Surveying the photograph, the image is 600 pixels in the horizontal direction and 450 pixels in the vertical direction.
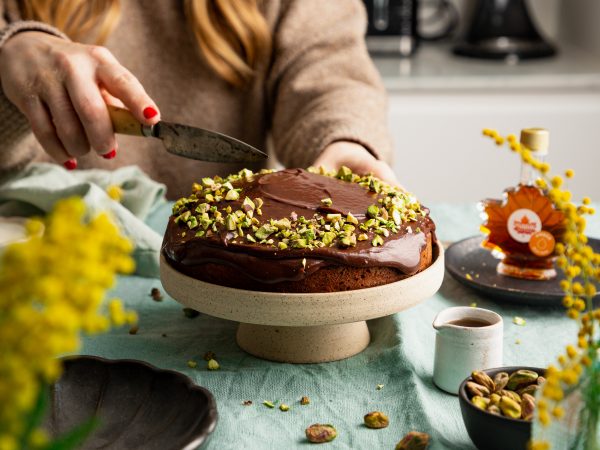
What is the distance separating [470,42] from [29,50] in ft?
6.39

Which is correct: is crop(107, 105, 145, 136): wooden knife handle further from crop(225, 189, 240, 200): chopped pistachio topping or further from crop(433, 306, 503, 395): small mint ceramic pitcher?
crop(433, 306, 503, 395): small mint ceramic pitcher

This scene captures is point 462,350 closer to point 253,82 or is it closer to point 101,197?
point 101,197

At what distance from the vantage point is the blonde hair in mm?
1713

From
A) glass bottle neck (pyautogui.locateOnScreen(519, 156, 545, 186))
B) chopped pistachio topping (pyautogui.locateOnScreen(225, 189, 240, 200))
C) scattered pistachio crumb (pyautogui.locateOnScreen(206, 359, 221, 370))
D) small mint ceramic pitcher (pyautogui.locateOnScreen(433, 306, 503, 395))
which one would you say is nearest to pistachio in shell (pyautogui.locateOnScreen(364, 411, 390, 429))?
small mint ceramic pitcher (pyautogui.locateOnScreen(433, 306, 503, 395))

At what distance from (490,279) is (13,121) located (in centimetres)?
91

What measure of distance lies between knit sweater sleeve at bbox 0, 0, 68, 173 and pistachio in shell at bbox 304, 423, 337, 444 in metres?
0.90

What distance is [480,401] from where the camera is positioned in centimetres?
78

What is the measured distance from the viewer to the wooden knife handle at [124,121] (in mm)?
1166

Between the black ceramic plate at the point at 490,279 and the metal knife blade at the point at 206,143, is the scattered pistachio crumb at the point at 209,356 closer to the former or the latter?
the metal knife blade at the point at 206,143

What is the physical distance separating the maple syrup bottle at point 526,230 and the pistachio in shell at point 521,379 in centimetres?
44

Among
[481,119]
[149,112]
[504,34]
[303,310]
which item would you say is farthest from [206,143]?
[504,34]

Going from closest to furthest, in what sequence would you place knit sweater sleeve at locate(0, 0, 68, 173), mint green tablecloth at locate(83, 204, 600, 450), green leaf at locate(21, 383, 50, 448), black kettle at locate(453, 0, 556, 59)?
1. green leaf at locate(21, 383, 50, 448)
2. mint green tablecloth at locate(83, 204, 600, 450)
3. knit sweater sleeve at locate(0, 0, 68, 173)
4. black kettle at locate(453, 0, 556, 59)

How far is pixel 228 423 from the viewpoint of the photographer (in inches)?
33.7

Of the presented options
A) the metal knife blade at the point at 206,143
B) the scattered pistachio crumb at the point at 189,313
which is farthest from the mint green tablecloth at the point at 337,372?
the metal knife blade at the point at 206,143
